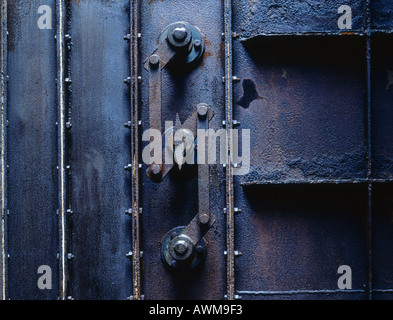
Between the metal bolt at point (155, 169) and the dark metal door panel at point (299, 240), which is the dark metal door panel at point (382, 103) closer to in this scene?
the dark metal door panel at point (299, 240)

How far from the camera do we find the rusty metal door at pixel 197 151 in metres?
1.67

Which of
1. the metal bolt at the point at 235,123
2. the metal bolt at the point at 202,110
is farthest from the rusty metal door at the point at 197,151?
the metal bolt at the point at 202,110

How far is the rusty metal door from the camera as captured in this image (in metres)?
1.67

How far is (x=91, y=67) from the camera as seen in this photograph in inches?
68.0

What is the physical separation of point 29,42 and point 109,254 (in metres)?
1.12

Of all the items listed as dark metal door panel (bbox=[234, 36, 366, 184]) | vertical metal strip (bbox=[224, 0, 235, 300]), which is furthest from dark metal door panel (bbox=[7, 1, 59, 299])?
dark metal door panel (bbox=[234, 36, 366, 184])

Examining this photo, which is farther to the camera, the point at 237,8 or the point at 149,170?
the point at 237,8

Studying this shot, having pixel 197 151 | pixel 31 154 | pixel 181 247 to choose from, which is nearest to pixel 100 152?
pixel 31 154

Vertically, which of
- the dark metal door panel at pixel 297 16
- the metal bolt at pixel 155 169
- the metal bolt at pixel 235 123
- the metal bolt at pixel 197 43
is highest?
the dark metal door panel at pixel 297 16
